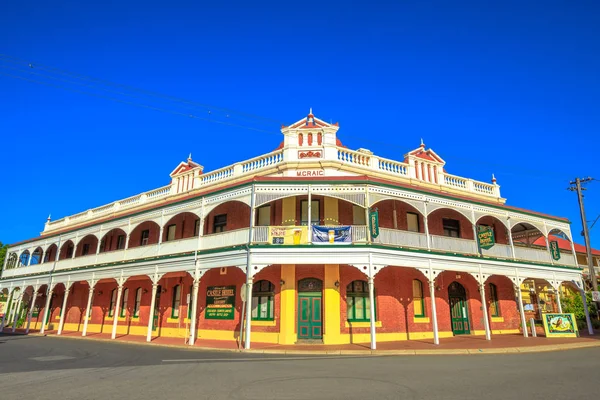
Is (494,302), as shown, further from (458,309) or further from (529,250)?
(529,250)

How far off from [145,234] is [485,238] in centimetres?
2050

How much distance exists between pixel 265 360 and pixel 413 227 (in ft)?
38.6

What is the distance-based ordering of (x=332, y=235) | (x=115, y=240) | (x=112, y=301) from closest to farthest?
(x=332, y=235) < (x=112, y=301) < (x=115, y=240)

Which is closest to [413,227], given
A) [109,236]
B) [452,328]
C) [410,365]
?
[452,328]

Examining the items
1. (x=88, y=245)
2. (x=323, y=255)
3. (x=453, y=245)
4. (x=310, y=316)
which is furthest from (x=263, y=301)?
(x=88, y=245)

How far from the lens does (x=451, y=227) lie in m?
22.2

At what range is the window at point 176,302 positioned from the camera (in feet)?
70.9

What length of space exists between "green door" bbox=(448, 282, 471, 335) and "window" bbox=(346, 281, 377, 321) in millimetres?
5667

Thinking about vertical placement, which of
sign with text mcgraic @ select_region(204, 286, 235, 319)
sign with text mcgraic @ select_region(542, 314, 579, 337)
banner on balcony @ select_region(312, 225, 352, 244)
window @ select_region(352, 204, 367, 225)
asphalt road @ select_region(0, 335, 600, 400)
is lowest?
asphalt road @ select_region(0, 335, 600, 400)

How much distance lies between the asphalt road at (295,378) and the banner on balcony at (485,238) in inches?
303

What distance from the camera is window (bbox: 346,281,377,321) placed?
58.3ft

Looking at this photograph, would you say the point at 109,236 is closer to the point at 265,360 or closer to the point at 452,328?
the point at 265,360

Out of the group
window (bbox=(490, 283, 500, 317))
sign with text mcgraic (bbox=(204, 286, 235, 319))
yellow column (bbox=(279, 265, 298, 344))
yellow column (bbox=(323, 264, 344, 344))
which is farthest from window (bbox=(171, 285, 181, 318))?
window (bbox=(490, 283, 500, 317))

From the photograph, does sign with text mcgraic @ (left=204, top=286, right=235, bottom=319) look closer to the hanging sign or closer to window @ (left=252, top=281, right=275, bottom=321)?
window @ (left=252, top=281, right=275, bottom=321)
